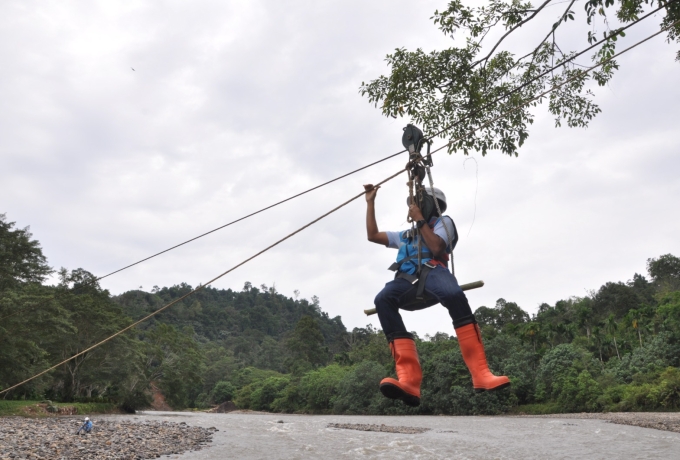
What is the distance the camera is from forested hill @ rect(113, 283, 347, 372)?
117 m

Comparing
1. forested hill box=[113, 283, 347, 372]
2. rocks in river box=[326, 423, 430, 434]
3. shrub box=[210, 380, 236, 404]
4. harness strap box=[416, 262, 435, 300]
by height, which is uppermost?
→ forested hill box=[113, 283, 347, 372]

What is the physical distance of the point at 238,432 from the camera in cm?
3300

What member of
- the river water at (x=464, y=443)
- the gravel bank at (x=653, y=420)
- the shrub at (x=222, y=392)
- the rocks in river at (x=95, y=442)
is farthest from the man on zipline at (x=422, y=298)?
the shrub at (x=222, y=392)

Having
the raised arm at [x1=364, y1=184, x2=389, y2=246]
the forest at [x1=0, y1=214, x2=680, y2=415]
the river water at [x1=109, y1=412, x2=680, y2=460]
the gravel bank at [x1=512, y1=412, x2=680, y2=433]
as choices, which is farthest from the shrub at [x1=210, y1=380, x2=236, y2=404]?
the raised arm at [x1=364, y1=184, x2=389, y2=246]

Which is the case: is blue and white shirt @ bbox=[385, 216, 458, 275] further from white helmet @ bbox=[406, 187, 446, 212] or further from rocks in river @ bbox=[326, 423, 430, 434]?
rocks in river @ bbox=[326, 423, 430, 434]

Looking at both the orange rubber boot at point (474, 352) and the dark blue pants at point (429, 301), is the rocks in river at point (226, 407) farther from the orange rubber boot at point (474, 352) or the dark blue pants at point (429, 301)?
the orange rubber boot at point (474, 352)

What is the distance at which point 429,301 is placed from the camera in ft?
14.3

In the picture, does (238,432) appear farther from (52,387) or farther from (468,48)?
(468,48)

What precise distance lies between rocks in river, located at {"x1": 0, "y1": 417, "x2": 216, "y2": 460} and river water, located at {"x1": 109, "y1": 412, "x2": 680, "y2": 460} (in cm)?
124

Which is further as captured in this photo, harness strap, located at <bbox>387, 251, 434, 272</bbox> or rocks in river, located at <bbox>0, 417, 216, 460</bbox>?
rocks in river, located at <bbox>0, 417, 216, 460</bbox>

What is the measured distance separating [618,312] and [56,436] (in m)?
54.2

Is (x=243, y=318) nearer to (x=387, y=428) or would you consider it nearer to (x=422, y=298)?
(x=387, y=428)

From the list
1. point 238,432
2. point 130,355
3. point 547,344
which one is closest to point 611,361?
point 547,344

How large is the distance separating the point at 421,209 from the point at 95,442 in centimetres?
2341
